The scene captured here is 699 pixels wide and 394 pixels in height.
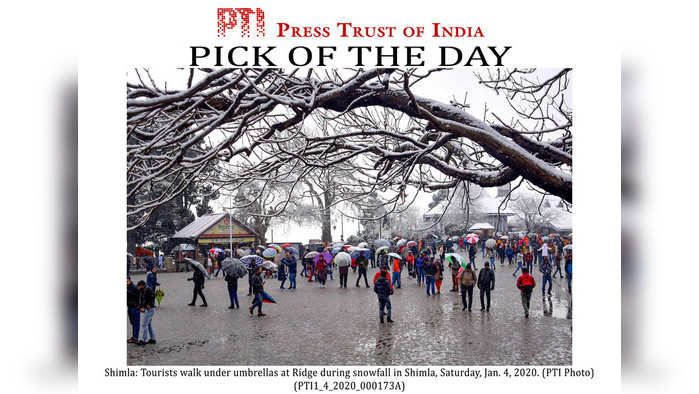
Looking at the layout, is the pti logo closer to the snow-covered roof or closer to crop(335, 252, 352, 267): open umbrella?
crop(335, 252, 352, 267): open umbrella

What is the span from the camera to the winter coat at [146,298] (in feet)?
27.0

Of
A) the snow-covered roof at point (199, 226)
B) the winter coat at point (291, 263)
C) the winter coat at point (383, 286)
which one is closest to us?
the winter coat at point (383, 286)

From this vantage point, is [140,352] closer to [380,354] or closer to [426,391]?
[380,354]

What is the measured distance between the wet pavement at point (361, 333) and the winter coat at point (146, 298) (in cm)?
35

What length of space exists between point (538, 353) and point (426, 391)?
6.95 ft

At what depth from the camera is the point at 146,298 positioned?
27.2 feet

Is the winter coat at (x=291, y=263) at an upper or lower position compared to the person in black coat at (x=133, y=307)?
lower

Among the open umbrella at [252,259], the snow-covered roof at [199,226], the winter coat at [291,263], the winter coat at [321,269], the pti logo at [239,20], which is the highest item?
the pti logo at [239,20]

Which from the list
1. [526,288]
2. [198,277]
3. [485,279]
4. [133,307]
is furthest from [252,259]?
[526,288]

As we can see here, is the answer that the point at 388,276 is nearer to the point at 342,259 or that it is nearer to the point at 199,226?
the point at 342,259

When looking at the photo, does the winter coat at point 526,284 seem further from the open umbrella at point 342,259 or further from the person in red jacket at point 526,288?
the open umbrella at point 342,259

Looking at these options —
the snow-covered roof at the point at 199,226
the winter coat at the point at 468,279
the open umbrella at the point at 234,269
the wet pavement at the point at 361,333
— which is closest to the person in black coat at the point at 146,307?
the wet pavement at the point at 361,333
